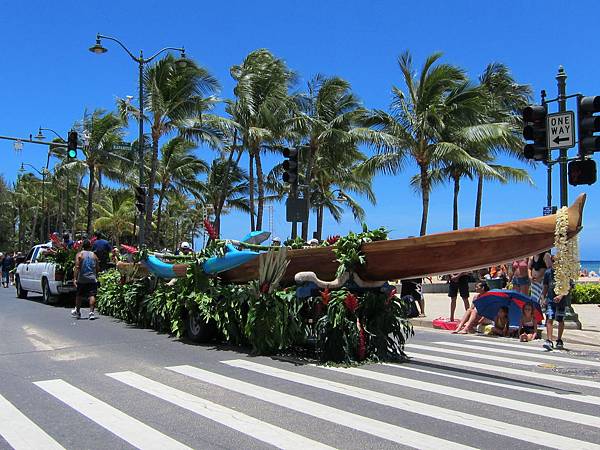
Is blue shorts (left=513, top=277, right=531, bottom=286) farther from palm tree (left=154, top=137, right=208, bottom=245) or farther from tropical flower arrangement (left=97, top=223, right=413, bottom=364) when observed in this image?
palm tree (left=154, top=137, right=208, bottom=245)

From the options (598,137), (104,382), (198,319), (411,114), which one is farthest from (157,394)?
(411,114)

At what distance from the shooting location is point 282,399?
20.9 feet

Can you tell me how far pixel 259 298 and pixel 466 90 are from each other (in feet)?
66.0

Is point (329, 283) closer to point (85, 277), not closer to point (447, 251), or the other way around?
point (447, 251)

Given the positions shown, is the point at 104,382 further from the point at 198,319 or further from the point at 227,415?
the point at 198,319

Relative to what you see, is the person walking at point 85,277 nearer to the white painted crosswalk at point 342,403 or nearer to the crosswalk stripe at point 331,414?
the white painted crosswalk at point 342,403

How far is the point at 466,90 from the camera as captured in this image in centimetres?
2630

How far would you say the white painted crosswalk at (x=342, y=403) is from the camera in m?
Result: 5.07

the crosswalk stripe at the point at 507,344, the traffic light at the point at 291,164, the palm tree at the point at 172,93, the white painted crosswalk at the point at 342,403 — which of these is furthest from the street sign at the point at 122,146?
the white painted crosswalk at the point at 342,403

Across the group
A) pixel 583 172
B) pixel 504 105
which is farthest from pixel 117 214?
pixel 583 172

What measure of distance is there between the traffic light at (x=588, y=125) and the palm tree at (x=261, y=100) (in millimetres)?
19696

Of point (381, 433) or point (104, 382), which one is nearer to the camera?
point (381, 433)

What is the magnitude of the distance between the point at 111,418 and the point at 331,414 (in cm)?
203

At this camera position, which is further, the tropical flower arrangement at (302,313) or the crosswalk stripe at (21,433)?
the tropical flower arrangement at (302,313)
